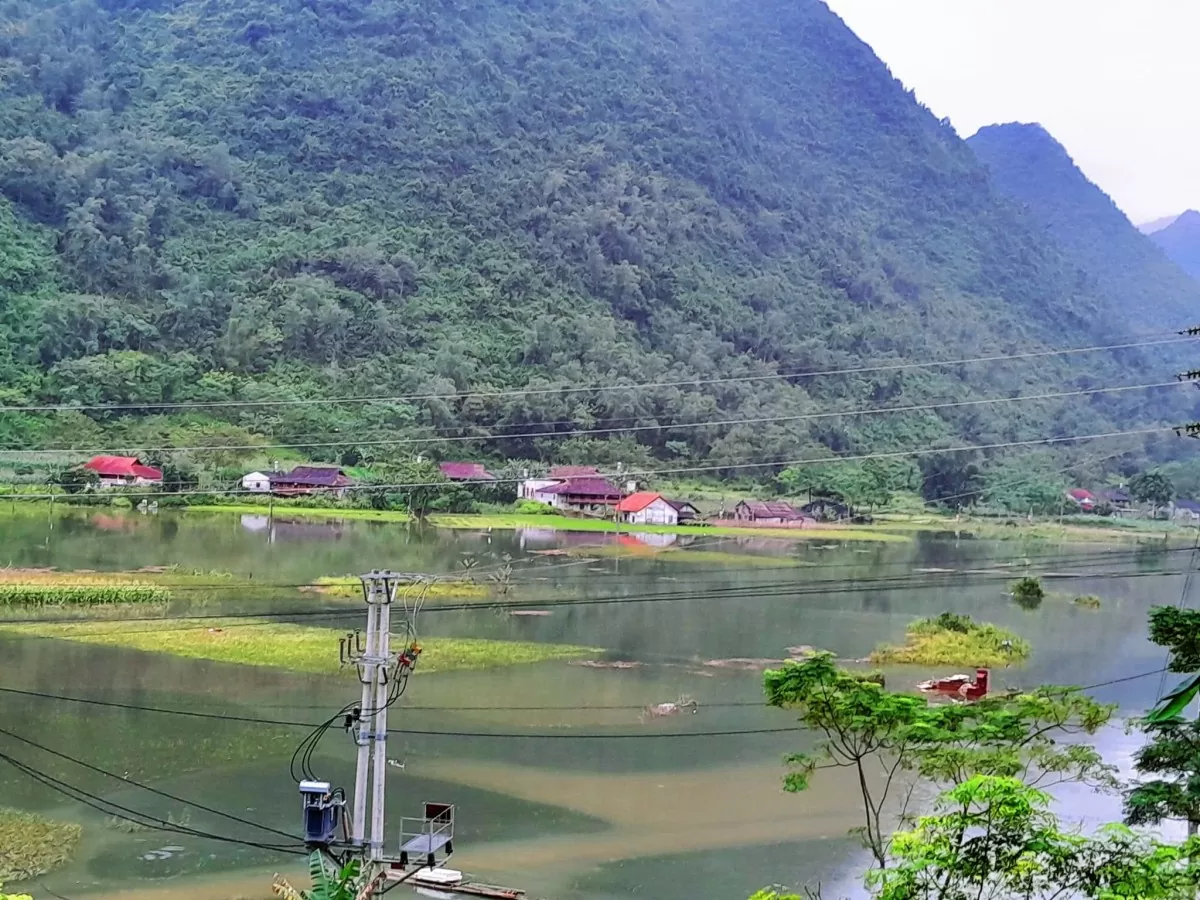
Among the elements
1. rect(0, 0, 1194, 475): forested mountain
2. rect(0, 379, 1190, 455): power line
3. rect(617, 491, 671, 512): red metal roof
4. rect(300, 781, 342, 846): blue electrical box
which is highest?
rect(0, 0, 1194, 475): forested mountain

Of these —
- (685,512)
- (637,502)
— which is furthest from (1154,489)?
(637,502)

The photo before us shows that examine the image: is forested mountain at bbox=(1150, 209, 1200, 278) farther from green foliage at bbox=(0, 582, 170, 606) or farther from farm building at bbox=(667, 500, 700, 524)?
green foliage at bbox=(0, 582, 170, 606)

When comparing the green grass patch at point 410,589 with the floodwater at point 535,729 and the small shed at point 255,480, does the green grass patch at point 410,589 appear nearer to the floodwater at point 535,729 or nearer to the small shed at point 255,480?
the floodwater at point 535,729

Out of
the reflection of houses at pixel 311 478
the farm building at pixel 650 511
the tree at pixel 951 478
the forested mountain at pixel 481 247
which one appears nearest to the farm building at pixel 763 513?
the farm building at pixel 650 511

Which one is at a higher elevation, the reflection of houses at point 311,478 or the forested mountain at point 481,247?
the forested mountain at point 481,247

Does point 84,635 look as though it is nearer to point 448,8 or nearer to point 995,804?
point 995,804

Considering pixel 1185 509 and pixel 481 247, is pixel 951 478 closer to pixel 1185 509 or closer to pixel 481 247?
pixel 1185 509

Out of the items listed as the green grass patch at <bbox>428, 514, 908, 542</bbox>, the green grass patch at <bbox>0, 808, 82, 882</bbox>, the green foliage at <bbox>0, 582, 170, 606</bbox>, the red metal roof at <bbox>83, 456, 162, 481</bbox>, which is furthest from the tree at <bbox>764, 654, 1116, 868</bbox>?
the red metal roof at <bbox>83, 456, 162, 481</bbox>

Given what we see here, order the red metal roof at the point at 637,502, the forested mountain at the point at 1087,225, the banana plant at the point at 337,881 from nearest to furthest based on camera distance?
the banana plant at the point at 337,881 < the red metal roof at the point at 637,502 < the forested mountain at the point at 1087,225
